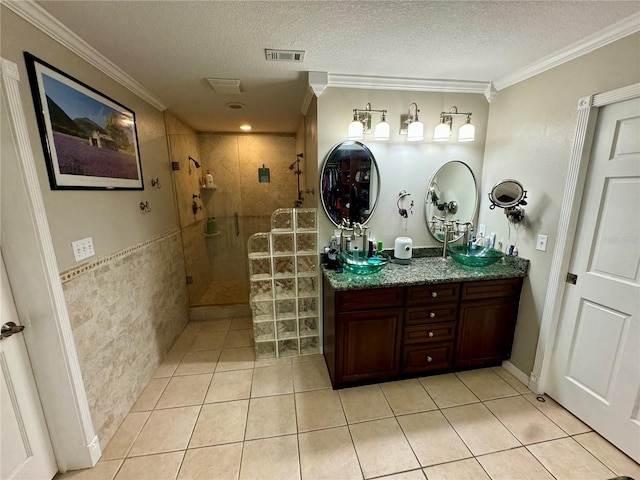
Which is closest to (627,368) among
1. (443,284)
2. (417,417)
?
(443,284)

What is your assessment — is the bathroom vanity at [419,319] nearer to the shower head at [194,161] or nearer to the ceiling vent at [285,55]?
the ceiling vent at [285,55]

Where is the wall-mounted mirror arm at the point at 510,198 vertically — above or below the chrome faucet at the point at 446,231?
above

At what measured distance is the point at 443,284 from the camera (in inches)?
77.2

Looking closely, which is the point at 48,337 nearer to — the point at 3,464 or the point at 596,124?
the point at 3,464

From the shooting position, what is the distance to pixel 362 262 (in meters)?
2.18

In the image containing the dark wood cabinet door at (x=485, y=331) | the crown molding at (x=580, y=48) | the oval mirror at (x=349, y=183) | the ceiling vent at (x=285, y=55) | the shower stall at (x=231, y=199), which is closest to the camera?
the crown molding at (x=580, y=48)

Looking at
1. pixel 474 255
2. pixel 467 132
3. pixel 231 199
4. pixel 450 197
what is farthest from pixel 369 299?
pixel 231 199

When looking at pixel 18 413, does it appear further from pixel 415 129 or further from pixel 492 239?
pixel 492 239

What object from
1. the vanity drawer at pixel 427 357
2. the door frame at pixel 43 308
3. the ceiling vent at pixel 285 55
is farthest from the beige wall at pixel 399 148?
the door frame at pixel 43 308

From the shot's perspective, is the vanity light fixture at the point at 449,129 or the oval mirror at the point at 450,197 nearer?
the vanity light fixture at the point at 449,129

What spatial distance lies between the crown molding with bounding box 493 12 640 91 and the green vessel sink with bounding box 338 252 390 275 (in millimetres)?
1722

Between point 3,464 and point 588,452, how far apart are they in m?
3.05

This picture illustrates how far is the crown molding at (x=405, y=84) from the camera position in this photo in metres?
2.06

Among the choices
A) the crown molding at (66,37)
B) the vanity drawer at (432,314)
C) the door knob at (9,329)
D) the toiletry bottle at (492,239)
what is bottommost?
the vanity drawer at (432,314)
